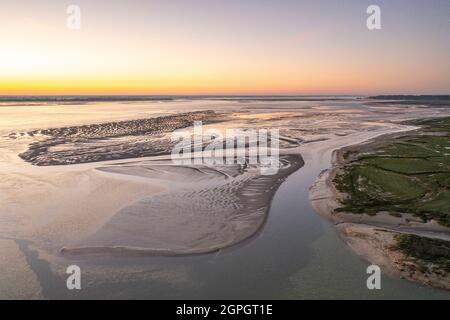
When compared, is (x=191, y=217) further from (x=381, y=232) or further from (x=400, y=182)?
(x=400, y=182)

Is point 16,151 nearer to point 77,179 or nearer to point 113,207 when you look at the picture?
point 77,179

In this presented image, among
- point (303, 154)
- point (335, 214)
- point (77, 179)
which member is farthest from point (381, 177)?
point (77, 179)

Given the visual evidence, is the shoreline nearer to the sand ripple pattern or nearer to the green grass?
the green grass

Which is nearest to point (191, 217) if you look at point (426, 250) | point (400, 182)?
point (426, 250)

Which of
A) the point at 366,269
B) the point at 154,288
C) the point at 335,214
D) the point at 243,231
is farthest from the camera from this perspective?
the point at 335,214
